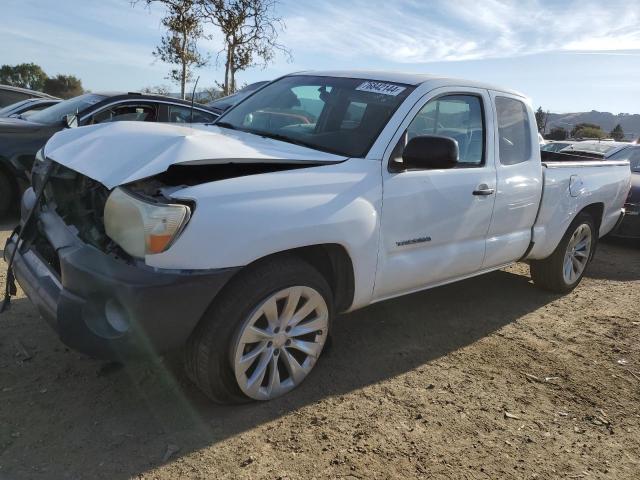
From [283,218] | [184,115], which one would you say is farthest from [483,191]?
[184,115]

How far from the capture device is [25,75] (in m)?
31.4

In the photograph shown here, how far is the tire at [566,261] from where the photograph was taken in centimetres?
496

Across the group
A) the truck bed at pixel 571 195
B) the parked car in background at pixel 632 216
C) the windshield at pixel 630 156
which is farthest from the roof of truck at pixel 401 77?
the windshield at pixel 630 156

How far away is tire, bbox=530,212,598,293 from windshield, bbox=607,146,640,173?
13.5ft

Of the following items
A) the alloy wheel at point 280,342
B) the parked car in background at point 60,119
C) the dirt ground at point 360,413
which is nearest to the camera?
the dirt ground at point 360,413

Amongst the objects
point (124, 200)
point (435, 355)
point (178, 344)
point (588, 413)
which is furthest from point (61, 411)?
point (588, 413)

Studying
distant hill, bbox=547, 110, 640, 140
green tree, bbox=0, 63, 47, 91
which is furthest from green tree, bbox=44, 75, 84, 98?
distant hill, bbox=547, 110, 640, 140

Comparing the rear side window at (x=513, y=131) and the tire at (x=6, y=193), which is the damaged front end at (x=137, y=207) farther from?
the tire at (x=6, y=193)

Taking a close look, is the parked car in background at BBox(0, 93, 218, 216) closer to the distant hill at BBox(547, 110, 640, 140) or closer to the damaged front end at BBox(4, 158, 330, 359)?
the damaged front end at BBox(4, 158, 330, 359)

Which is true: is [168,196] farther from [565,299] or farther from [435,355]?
[565,299]

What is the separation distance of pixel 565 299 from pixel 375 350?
2471 millimetres

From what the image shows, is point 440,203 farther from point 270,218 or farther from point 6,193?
point 6,193

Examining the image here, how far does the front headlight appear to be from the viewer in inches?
89.8

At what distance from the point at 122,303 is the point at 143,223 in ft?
1.15
